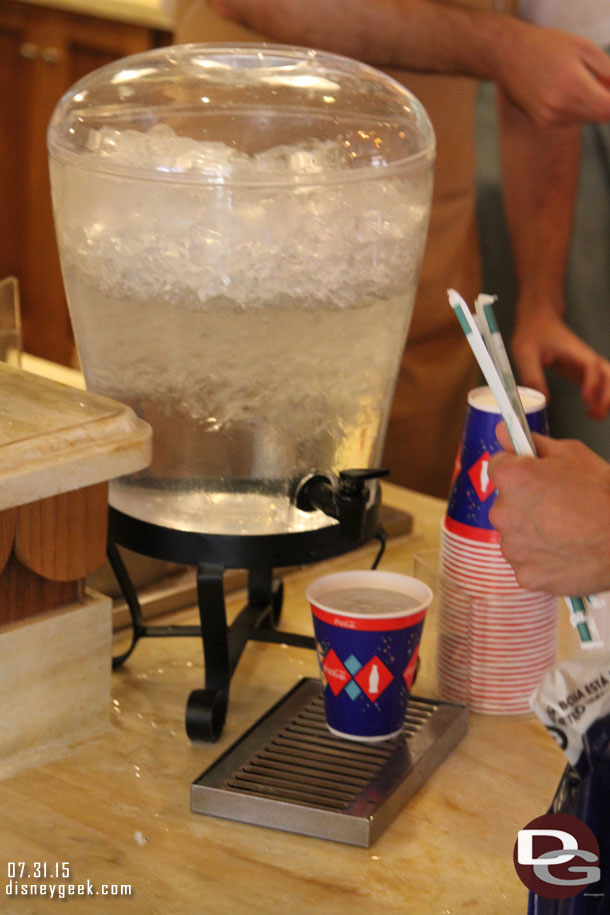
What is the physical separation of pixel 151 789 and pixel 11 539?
220 mm

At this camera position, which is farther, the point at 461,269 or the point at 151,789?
the point at 461,269

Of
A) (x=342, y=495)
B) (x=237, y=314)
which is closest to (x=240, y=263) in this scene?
(x=237, y=314)

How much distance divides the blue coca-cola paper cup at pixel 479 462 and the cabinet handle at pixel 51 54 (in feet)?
8.59

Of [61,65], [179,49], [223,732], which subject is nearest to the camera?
[223,732]

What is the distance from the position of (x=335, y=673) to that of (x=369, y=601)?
7cm

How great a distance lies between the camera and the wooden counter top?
0.76 m

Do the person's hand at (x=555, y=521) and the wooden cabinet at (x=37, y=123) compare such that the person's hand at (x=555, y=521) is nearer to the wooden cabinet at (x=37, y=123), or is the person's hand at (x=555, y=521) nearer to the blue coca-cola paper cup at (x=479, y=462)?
the blue coca-cola paper cup at (x=479, y=462)

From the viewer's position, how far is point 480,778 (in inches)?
36.0

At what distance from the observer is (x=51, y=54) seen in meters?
3.24

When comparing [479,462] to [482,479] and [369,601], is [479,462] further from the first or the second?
[369,601]

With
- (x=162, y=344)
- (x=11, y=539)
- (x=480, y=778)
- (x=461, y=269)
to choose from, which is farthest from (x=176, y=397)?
(x=461, y=269)

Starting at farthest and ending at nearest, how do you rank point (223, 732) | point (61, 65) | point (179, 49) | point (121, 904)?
point (61, 65) → point (179, 49) → point (223, 732) → point (121, 904)

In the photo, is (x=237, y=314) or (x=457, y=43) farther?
(x=457, y=43)

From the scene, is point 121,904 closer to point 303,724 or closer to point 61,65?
point 303,724
